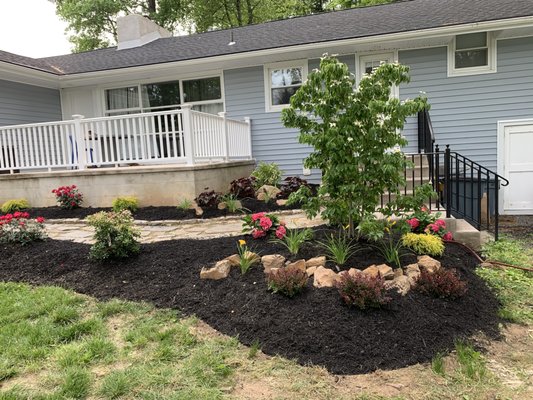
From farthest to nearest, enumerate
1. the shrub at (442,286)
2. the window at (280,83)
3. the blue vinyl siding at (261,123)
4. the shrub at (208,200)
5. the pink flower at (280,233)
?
the blue vinyl siding at (261,123), the window at (280,83), the shrub at (208,200), the pink flower at (280,233), the shrub at (442,286)

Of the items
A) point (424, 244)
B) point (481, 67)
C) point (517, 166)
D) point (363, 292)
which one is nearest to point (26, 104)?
point (424, 244)

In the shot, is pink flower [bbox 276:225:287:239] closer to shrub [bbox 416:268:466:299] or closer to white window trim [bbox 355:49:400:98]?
shrub [bbox 416:268:466:299]

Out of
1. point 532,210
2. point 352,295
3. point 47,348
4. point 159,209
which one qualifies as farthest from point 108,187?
point 532,210

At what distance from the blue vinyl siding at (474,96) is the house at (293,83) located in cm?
2

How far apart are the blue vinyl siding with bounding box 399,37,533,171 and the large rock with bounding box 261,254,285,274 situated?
18.7 ft

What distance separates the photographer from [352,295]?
9.23ft

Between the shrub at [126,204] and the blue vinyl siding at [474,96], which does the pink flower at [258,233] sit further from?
the blue vinyl siding at [474,96]

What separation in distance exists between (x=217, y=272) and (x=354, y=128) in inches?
71.8

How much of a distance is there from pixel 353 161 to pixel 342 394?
6.81 feet

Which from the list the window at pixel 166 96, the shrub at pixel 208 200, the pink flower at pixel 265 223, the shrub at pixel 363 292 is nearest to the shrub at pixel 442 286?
the shrub at pixel 363 292

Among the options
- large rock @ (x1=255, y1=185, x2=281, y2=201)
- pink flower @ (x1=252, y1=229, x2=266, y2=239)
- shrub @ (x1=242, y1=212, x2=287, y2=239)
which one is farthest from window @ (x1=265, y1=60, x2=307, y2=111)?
pink flower @ (x1=252, y1=229, x2=266, y2=239)

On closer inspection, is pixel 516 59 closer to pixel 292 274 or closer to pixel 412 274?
pixel 412 274

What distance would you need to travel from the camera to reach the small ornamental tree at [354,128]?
3465 millimetres

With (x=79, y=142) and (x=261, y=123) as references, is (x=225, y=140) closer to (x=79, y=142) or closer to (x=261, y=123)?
(x=261, y=123)
